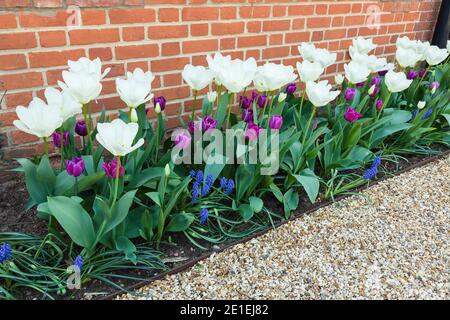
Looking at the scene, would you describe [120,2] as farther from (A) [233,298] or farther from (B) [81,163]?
(A) [233,298]

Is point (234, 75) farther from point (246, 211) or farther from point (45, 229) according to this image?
point (45, 229)

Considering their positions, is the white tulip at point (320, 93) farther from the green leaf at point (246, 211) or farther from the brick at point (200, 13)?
the brick at point (200, 13)

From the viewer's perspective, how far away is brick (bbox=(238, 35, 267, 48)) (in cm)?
269

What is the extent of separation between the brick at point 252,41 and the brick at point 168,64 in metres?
0.46

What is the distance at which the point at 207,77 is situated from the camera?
179 centimetres

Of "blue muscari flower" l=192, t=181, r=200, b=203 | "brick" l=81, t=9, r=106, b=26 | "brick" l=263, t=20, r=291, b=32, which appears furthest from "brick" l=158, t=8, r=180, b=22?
"blue muscari flower" l=192, t=181, r=200, b=203

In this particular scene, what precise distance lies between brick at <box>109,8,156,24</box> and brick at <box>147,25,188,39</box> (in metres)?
0.06

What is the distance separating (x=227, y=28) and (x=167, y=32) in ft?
1.54

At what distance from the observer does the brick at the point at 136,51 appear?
2180mm

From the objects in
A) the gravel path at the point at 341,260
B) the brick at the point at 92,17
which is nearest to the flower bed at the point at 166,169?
the gravel path at the point at 341,260

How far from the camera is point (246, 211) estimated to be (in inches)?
73.1

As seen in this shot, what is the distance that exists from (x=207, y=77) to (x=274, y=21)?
1.28 metres

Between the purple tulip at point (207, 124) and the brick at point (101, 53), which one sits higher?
the brick at point (101, 53)
